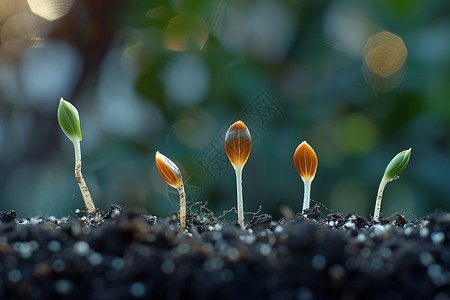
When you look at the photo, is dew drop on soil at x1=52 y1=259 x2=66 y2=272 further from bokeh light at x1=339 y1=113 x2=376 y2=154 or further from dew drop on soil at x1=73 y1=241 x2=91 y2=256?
bokeh light at x1=339 y1=113 x2=376 y2=154

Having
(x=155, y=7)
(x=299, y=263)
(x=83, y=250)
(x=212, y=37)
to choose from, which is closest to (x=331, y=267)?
(x=299, y=263)

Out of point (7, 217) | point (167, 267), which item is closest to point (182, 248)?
point (167, 267)

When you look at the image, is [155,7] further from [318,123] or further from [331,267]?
[331,267]

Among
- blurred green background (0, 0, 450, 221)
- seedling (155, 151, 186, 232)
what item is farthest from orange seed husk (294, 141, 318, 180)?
blurred green background (0, 0, 450, 221)

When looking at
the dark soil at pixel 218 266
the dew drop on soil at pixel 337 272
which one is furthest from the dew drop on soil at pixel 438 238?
the dew drop on soil at pixel 337 272

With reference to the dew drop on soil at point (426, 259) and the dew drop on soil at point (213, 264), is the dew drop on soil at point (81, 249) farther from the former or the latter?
the dew drop on soil at point (426, 259)
